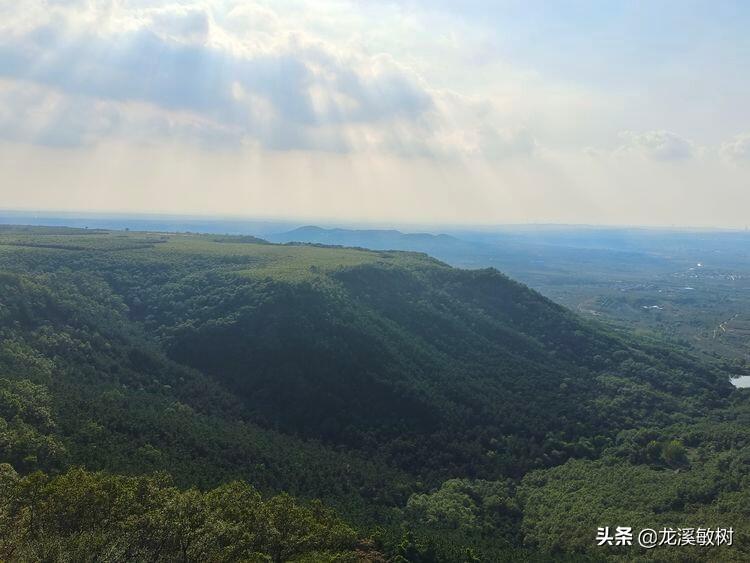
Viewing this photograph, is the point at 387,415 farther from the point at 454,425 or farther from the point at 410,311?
the point at 410,311

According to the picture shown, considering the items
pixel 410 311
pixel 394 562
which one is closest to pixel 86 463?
pixel 394 562

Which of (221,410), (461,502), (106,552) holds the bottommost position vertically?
(461,502)

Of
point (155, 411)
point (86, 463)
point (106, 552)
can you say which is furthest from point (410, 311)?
point (106, 552)

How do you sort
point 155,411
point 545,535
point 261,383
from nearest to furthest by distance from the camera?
point 545,535, point 155,411, point 261,383

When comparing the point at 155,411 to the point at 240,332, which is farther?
the point at 240,332

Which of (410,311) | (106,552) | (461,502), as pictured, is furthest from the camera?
(410,311)

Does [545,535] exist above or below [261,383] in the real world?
below
